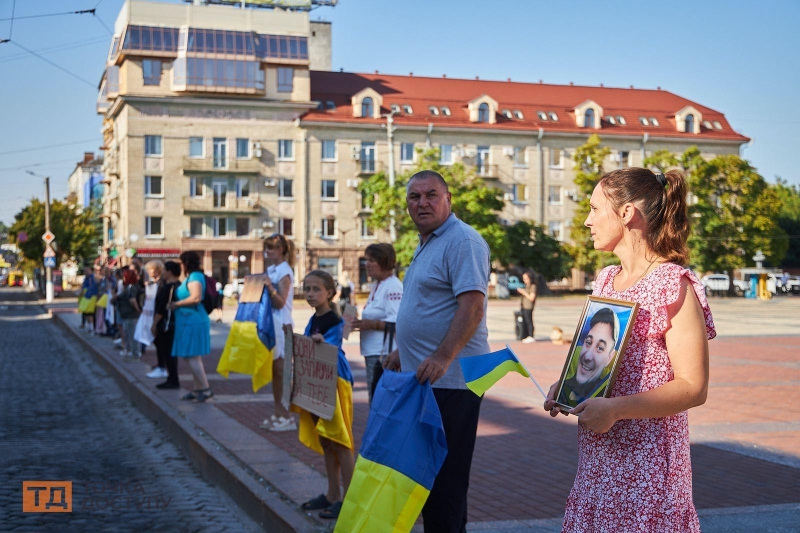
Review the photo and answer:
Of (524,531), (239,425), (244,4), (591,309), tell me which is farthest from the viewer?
(244,4)

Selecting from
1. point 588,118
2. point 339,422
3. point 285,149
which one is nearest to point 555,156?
point 588,118

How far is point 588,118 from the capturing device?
71312mm

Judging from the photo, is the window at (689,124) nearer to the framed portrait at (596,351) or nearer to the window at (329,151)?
the window at (329,151)

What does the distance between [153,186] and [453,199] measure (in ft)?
67.9

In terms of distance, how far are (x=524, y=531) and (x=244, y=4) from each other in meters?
69.0

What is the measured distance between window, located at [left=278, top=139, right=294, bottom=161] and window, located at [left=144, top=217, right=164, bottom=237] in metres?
9.21

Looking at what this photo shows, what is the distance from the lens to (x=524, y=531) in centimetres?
541

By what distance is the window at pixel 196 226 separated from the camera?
63781 millimetres

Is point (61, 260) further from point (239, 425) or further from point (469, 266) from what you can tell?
point (469, 266)

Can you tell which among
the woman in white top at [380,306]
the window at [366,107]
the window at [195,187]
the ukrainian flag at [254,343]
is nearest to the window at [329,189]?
the window at [366,107]

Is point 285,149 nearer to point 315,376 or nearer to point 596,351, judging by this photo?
point 315,376

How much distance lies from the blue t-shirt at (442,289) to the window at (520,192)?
216 feet

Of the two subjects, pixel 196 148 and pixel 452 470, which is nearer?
pixel 452 470

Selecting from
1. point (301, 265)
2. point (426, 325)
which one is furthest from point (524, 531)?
point (301, 265)
